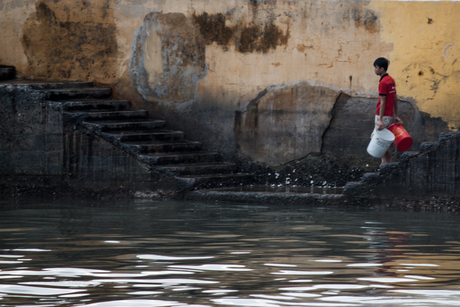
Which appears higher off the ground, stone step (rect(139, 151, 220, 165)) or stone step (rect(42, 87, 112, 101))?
stone step (rect(42, 87, 112, 101))

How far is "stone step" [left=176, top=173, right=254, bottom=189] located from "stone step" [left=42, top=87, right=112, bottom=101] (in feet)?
6.94

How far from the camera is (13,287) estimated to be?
14.6ft

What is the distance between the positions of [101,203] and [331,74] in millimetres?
3470

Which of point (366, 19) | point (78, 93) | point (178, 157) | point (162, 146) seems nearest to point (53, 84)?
point (78, 93)

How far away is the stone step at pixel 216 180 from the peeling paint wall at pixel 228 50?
458 mm

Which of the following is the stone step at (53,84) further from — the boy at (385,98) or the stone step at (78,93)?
the boy at (385,98)

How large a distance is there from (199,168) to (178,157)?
14.3 inches

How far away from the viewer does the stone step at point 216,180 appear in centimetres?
933

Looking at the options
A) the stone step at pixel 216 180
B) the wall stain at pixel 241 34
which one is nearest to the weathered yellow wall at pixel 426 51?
the wall stain at pixel 241 34

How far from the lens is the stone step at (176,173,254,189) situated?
9328 mm

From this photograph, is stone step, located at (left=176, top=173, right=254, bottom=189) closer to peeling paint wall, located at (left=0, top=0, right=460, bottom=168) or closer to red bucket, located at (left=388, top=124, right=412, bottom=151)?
peeling paint wall, located at (left=0, top=0, right=460, bottom=168)

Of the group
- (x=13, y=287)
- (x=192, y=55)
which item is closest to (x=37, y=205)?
(x=192, y=55)

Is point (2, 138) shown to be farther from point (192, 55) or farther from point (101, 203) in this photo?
point (192, 55)

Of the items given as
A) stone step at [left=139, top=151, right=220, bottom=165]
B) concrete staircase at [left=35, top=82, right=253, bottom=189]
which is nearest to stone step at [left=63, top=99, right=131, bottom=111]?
concrete staircase at [left=35, top=82, right=253, bottom=189]
